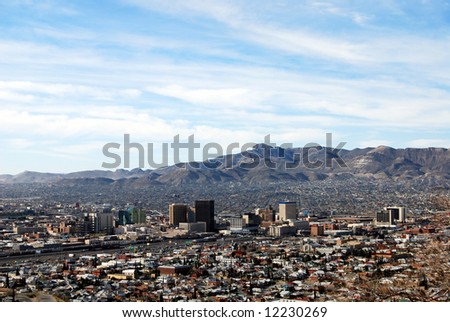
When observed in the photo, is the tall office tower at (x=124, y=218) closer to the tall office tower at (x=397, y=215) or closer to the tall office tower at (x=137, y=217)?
the tall office tower at (x=137, y=217)

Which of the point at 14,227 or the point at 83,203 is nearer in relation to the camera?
the point at 14,227

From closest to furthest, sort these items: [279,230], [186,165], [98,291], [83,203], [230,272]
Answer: [98,291] → [230,272] → [279,230] → [83,203] → [186,165]

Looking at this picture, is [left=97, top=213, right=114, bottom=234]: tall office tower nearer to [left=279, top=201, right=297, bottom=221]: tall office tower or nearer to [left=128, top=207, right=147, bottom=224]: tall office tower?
[left=128, top=207, right=147, bottom=224]: tall office tower

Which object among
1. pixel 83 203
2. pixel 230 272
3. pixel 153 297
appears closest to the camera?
pixel 153 297

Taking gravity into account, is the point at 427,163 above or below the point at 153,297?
above

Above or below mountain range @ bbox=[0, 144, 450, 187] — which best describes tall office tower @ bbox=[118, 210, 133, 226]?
below

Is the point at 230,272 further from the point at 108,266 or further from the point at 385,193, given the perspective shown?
the point at 385,193

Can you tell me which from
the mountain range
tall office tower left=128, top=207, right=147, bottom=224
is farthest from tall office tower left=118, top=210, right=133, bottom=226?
the mountain range

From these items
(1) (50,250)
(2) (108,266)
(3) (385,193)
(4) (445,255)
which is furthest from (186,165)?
(4) (445,255)
